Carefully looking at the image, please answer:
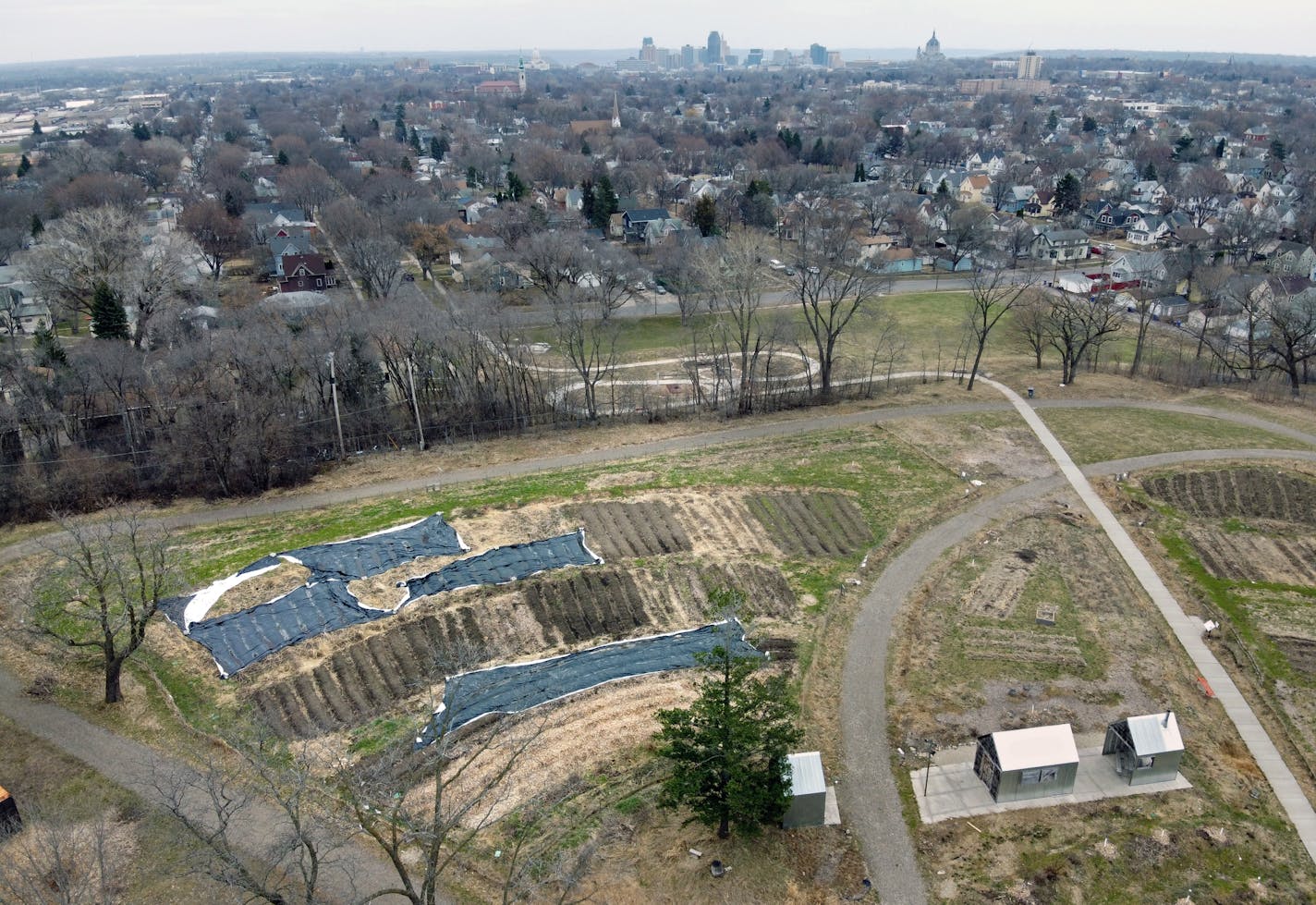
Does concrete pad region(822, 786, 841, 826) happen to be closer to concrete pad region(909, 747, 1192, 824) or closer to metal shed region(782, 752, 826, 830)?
metal shed region(782, 752, 826, 830)

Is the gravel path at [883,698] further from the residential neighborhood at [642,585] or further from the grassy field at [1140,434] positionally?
the grassy field at [1140,434]

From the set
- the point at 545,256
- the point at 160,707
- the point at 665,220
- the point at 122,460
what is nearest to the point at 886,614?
the point at 160,707

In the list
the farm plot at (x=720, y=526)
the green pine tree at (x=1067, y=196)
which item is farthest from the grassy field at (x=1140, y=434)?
the green pine tree at (x=1067, y=196)

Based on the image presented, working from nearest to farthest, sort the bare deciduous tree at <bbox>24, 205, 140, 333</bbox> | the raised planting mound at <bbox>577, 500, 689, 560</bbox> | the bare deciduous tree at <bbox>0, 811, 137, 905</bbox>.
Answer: the bare deciduous tree at <bbox>0, 811, 137, 905</bbox>, the raised planting mound at <bbox>577, 500, 689, 560</bbox>, the bare deciduous tree at <bbox>24, 205, 140, 333</bbox>

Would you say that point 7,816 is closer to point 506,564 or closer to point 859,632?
point 506,564

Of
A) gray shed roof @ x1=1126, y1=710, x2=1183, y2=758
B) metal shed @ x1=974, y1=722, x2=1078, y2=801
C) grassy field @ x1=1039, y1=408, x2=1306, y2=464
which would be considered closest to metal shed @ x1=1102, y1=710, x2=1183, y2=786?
gray shed roof @ x1=1126, y1=710, x2=1183, y2=758

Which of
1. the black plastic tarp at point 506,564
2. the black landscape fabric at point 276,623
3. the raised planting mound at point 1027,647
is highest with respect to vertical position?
the black plastic tarp at point 506,564

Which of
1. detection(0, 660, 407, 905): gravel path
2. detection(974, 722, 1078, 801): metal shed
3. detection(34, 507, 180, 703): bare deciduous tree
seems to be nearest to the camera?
detection(0, 660, 407, 905): gravel path

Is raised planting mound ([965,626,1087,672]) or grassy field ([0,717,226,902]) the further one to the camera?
raised planting mound ([965,626,1087,672])
